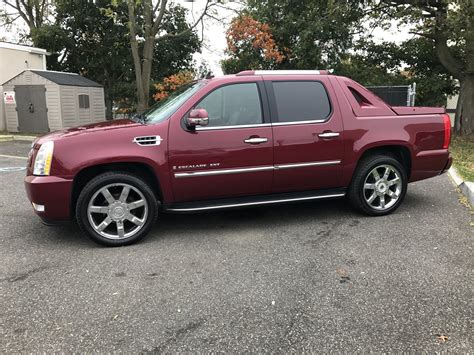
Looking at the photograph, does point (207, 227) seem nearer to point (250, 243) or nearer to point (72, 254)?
point (250, 243)

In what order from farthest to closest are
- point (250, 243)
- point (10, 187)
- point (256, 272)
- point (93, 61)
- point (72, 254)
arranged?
point (93, 61) < point (10, 187) < point (250, 243) < point (72, 254) < point (256, 272)

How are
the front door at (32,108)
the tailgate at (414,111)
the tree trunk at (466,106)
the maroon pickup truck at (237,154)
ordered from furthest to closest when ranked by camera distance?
the front door at (32,108), the tree trunk at (466,106), the tailgate at (414,111), the maroon pickup truck at (237,154)

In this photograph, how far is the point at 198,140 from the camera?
4.41 m

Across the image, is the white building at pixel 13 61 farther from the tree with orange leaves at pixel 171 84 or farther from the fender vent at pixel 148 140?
the fender vent at pixel 148 140

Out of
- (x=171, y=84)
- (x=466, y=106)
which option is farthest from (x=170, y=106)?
(x=171, y=84)

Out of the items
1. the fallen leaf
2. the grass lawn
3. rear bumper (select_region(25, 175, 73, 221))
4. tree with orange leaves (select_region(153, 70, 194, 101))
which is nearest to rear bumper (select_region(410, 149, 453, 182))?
the grass lawn

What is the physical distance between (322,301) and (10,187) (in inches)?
228

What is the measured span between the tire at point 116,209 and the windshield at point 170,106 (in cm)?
73

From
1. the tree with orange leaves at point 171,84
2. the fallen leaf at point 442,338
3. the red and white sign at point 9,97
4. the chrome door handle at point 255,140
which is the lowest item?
the fallen leaf at point 442,338

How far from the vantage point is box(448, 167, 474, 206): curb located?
5.79 m

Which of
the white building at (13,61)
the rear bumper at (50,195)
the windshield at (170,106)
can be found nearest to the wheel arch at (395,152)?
the windshield at (170,106)

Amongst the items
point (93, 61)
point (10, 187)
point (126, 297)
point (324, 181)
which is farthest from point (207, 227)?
point (93, 61)

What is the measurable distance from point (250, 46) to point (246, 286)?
18.0 m

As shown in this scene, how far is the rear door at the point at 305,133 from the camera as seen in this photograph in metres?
4.73
